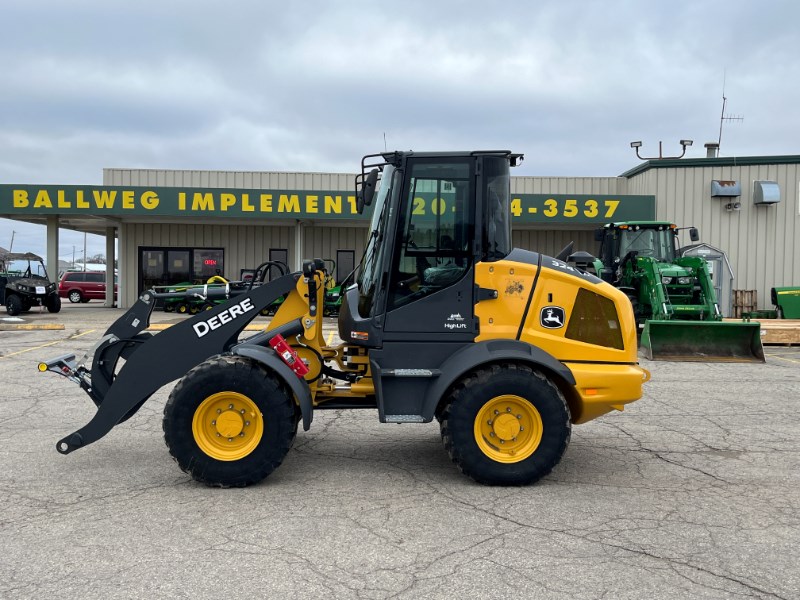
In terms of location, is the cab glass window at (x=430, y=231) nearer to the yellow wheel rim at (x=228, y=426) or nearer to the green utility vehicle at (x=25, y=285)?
the yellow wheel rim at (x=228, y=426)

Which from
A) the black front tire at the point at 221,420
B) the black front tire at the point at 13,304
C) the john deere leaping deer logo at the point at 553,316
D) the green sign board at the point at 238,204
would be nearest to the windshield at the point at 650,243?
the green sign board at the point at 238,204

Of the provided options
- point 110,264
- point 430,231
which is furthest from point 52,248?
point 430,231

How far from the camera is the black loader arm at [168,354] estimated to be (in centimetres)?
536

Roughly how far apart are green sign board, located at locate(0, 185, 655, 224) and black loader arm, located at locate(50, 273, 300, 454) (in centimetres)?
1726

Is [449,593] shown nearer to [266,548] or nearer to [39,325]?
[266,548]

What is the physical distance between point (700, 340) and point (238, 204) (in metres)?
15.1

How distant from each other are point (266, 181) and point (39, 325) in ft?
31.2

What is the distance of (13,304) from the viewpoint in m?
23.5

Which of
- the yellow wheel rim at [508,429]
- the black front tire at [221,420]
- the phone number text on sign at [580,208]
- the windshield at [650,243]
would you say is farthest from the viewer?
the phone number text on sign at [580,208]

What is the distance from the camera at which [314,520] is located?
15.1 feet

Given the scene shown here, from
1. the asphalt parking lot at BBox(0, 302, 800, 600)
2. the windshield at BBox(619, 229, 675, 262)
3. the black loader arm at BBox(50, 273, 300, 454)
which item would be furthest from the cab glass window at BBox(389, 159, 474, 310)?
the windshield at BBox(619, 229, 675, 262)

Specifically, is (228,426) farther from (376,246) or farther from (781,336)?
(781,336)

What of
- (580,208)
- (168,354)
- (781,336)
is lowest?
(781,336)

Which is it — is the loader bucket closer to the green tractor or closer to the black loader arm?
the green tractor
